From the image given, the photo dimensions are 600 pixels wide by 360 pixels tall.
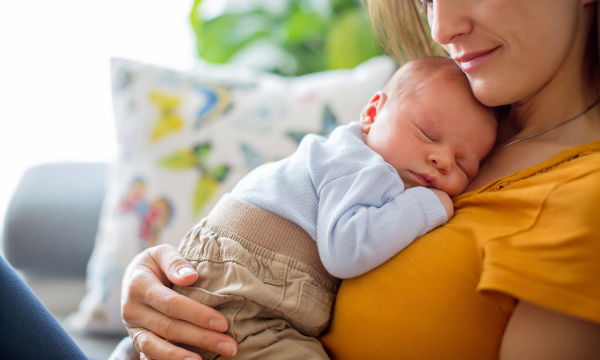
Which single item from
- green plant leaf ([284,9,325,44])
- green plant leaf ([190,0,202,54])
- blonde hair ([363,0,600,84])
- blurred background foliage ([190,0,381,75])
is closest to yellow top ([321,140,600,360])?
blonde hair ([363,0,600,84])

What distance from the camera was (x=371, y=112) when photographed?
0.96 metres

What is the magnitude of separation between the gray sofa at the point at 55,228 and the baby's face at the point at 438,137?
1.08 metres

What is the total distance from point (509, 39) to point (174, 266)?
2.38 feet

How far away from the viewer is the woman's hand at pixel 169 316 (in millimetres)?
719

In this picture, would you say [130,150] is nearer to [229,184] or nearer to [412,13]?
[229,184]

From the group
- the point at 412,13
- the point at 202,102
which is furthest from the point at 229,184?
the point at 412,13

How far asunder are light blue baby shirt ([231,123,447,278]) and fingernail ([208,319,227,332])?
0.21 metres

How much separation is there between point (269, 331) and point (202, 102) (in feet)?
2.60

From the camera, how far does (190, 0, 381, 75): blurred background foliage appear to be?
2195 millimetres

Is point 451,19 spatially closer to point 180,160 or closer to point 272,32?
point 180,160

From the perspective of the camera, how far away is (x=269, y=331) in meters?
0.74

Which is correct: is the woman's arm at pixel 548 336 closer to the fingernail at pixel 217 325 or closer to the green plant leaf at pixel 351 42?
the fingernail at pixel 217 325

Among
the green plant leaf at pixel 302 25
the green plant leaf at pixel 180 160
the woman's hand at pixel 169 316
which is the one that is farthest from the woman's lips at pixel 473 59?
the green plant leaf at pixel 302 25

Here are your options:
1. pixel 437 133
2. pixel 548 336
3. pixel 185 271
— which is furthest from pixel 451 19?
pixel 185 271
